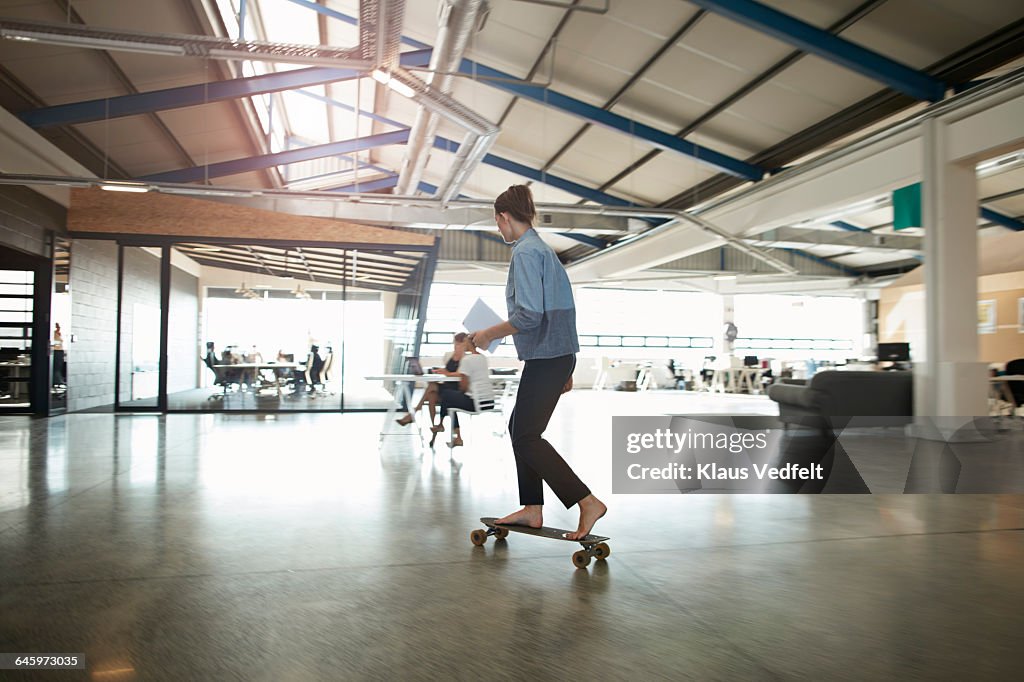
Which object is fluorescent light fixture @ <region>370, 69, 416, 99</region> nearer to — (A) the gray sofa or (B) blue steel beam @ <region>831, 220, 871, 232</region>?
(A) the gray sofa

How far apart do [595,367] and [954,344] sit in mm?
13982

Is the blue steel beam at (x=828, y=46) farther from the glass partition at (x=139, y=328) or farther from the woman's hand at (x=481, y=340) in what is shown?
the glass partition at (x=139, y=328)


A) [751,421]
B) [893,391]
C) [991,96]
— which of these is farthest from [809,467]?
[991,96]

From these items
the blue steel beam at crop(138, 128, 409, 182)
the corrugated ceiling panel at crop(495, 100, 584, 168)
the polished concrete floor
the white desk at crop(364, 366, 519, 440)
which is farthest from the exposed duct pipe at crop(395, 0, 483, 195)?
the polished concrete floor

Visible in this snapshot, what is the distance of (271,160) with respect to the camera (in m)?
11.0

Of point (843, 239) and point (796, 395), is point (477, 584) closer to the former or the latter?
point (796, 395)

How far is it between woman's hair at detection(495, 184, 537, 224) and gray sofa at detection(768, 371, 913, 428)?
18.5 ft

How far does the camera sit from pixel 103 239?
33.2 ft

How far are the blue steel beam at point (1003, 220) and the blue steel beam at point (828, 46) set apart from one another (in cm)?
693

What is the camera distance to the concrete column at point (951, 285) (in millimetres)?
7129

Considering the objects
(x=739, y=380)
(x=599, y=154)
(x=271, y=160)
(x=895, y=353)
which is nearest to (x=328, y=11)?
(x=271, y=160)

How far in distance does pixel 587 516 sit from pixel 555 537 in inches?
6.0

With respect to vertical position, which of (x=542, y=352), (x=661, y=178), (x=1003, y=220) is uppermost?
(x=661, y=178)

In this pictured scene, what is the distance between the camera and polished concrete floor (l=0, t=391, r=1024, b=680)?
5.73ft
